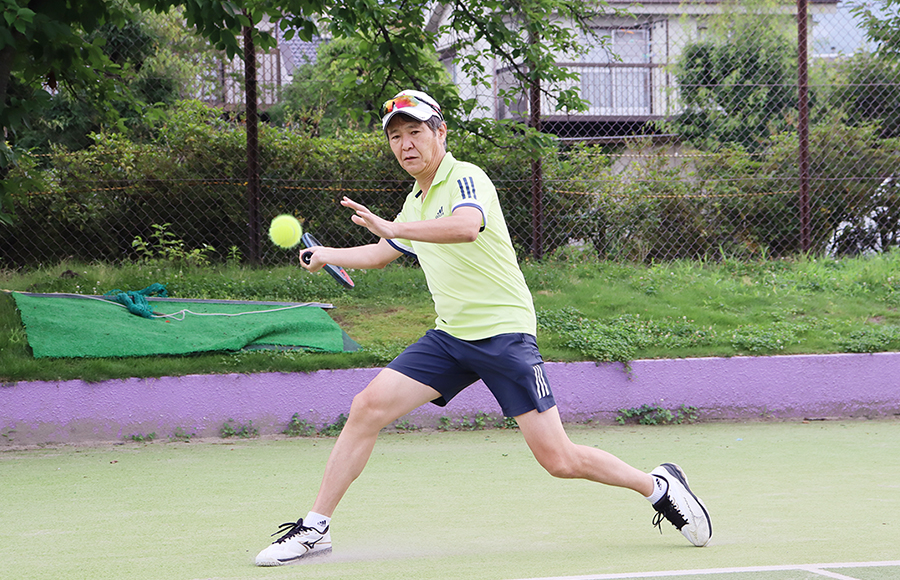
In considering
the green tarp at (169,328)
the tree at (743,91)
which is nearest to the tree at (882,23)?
the tree at (743,91)

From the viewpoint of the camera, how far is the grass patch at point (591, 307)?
7078 millimetres

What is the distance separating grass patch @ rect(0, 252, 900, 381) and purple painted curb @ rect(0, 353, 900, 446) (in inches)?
5.4

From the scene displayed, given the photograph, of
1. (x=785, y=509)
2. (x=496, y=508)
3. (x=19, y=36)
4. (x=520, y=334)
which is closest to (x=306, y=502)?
(x=496, y=508)

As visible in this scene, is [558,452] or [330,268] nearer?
[558,452]

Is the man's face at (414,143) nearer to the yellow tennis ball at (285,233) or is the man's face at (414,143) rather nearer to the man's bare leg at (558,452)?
the yellow tennis ball at (285,233)

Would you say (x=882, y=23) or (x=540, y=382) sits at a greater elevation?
(x=882, y=23)

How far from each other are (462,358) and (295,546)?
1.07 m

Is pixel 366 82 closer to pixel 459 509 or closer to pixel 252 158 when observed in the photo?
pixel 252 158

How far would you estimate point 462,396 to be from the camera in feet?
23.4

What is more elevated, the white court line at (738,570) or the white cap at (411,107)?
the white cap at (411,107)

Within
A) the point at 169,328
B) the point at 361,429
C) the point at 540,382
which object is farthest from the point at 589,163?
the point at 361,429

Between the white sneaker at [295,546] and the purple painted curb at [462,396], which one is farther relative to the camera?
the purple painted curb at [462,396]

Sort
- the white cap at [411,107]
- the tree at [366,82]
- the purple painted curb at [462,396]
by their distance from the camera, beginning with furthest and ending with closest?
the tree at [366,82] < the purple painted curb at [462,396] < the white cap at [411,107]

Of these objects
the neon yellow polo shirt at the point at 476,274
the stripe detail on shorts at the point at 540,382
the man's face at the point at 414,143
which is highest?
the man's face at the point at 414,143
